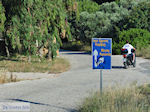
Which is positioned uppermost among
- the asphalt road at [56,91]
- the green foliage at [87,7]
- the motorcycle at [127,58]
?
the green foliage at [87,7]

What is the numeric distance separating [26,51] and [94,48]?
456 inches

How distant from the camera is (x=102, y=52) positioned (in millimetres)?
8812

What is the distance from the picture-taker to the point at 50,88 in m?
12.7

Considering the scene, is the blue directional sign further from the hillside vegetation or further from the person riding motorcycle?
the person riding motorcycle

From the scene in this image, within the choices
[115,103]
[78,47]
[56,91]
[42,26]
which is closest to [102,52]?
[115,103]

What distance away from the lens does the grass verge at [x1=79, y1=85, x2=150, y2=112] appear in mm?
7105

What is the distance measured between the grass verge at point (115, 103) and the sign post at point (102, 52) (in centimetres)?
81

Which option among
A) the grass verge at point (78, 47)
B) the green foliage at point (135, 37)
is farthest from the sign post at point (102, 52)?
the grass verge at point (78, 47)

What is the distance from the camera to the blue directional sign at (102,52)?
28.7ft

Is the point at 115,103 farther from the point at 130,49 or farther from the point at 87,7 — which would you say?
the point at 87,7

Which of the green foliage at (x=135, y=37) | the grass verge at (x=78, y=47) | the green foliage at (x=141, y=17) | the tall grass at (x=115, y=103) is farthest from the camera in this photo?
the grass verge at (x=78, y=47)

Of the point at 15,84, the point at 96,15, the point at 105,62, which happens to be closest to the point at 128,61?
the point at 15,84

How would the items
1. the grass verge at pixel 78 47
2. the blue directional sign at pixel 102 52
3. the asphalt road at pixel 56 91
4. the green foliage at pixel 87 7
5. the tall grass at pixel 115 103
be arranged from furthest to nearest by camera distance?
the green foliage at pixel 87 7, the grass verge at pixel 78 47, the asphalt road at pixel 56 91, the blue directional sign at pixel 102 52, the tall grass at pixel 115 103

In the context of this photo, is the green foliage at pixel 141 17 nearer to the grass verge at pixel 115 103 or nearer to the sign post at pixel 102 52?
the grass verge at pixel 115 103
